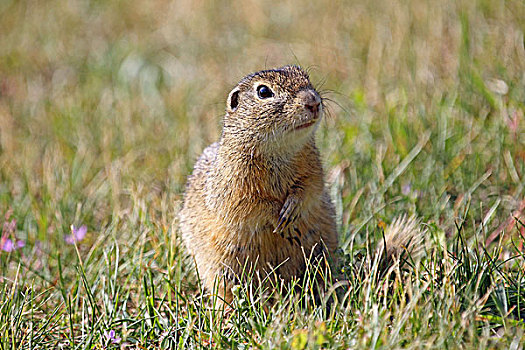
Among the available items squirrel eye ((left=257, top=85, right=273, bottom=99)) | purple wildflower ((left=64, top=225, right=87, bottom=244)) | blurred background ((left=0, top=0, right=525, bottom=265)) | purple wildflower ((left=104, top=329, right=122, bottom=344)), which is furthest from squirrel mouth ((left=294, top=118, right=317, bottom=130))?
purple wildflower ((left=64, top=225, right=87, bottom=244))

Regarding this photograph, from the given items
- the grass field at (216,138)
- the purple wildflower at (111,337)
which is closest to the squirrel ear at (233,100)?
the grass field at (216,138)

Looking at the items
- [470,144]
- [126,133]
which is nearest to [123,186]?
[126,133]

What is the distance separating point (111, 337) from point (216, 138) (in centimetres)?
255

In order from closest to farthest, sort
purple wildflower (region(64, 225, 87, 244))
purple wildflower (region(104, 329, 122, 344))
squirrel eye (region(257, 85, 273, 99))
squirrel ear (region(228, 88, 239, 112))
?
purple wildflower (region(104, 329, 122, 344)) → squirrel eye (region(257, 85, 273, 99)) → squirrel ear (region(228, 88, 239, 112)) → purple wildflower (region(64, 225, 87, 244))

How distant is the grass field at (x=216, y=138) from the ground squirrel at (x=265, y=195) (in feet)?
0.64

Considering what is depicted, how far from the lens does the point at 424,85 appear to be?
208 inches

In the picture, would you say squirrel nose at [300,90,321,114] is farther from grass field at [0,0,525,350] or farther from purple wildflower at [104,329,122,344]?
purple wildflower at [104,329,122,344]

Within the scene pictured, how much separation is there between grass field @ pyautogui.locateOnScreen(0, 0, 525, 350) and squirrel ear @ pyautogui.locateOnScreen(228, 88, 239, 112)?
60cm

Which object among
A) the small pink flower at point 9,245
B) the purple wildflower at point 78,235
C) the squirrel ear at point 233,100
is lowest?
the purple wildflower at point 78,235

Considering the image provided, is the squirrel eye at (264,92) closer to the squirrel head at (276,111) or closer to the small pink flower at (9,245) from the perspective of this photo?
the squirrel head at (276,111)

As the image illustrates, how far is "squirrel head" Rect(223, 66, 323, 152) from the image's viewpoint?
3184 millimetres

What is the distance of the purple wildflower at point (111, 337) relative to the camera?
117 inches

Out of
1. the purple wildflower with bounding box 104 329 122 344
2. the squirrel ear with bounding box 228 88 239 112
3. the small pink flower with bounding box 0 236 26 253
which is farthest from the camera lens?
the small pink flower with bounding box 0 236 26 253

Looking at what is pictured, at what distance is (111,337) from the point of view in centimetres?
302
